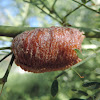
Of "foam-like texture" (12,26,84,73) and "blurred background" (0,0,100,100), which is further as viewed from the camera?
"blurred background" (0,0,100,100)

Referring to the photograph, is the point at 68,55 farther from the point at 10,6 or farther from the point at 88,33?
the point at 10,6

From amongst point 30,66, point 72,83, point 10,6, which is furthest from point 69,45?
point 10,6

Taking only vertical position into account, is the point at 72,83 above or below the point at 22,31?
below

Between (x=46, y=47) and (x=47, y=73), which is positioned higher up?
(x=46, y=47)

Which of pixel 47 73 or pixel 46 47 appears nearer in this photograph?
pixel 46 47

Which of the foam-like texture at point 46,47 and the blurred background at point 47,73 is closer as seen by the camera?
the foam-like texture at point 46,47

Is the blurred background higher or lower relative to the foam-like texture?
lower

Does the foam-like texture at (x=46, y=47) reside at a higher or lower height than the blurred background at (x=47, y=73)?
higher

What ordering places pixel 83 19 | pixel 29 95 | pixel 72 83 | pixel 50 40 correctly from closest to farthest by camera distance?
1. pixel 50 40
2. pixel 72 83
3. pixel 29 95
4. pixel 83 19
